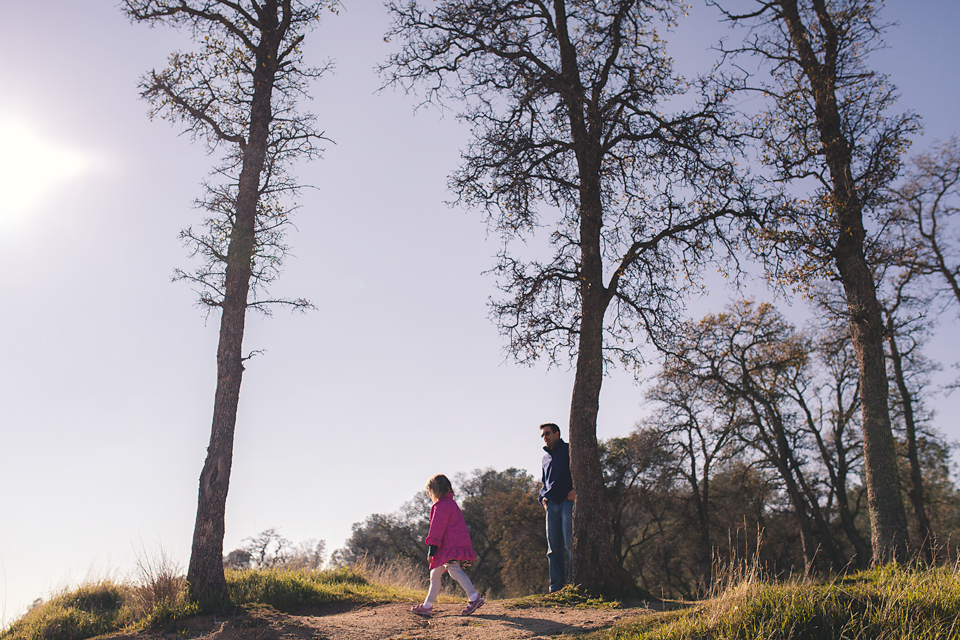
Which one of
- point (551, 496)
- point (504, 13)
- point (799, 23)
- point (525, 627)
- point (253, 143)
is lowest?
point (525, 627)

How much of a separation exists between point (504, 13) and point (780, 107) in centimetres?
480

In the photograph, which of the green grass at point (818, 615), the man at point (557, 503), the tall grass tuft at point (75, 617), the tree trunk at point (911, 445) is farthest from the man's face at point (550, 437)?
the tree trunk at point (911, 445)

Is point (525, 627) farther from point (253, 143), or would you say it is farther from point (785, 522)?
point (785, 522)

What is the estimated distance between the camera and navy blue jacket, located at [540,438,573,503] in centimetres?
822

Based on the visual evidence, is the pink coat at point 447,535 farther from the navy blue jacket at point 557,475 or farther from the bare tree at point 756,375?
the bare tree at point 756,375

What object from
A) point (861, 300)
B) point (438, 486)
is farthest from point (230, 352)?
point (861, 300)

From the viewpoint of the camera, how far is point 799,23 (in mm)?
9531

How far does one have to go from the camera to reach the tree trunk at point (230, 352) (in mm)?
Answer: 7344

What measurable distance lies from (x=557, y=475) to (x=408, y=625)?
10.2 feet

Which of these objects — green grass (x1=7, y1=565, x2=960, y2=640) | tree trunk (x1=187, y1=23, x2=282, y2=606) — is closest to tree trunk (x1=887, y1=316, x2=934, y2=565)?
green grass (x1=7, y1=565, x2=960, y2=640)

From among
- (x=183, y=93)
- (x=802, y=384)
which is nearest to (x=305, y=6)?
(x=183, y=93)

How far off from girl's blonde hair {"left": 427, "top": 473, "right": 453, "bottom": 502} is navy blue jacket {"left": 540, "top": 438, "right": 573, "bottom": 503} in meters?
1.99

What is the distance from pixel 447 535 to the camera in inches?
257

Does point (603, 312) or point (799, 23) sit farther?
point (799, 23)
